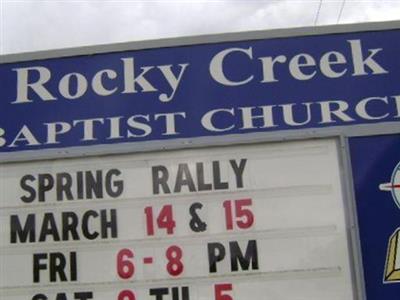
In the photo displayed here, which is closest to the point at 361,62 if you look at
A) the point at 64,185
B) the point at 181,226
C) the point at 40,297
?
the point at 181,226

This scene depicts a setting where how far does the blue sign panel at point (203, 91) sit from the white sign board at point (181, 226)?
37 centimetres

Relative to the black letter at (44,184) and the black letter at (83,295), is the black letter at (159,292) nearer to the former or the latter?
the black letter at (83,295)

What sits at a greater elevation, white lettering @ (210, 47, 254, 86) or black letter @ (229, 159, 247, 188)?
white lettering @ (210, 47, 254, 86)

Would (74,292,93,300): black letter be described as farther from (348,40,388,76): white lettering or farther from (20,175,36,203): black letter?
(348,40,388,76): white lettering

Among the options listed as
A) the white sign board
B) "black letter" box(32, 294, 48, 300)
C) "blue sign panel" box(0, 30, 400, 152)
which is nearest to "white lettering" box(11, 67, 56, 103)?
"blue sign panel" box(0, 30, 400, 152)

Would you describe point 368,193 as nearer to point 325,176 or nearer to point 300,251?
point 325,176

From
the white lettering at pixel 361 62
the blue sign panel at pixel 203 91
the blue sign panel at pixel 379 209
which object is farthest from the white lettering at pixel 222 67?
the blue sign panel at pixel 379 209

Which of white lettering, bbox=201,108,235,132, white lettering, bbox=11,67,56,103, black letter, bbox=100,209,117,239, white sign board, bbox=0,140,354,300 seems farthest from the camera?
white lettering, bbox=11,67,56,103

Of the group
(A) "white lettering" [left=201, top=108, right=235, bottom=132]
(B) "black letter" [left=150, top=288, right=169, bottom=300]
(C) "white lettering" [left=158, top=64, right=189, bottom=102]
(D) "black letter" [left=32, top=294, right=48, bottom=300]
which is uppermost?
(C) "white lettering" [left=158, top=64, right=189, bottom=102]

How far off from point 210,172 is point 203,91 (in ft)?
2.33

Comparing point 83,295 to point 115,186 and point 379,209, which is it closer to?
point 115,186

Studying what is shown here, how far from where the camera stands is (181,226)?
4.52m

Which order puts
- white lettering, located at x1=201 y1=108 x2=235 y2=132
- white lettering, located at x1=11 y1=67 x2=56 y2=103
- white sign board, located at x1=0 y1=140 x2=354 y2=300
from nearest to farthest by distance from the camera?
1. white sign board, located at x1=0 y1=140 x2=354 y2=300
2. white lettering, located at x1=201 y1=108 x2=235 y2=132
3. white lettering, located at x1=11 y1=67 x2=56 y2=103

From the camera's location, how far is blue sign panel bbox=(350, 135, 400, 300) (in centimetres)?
458
